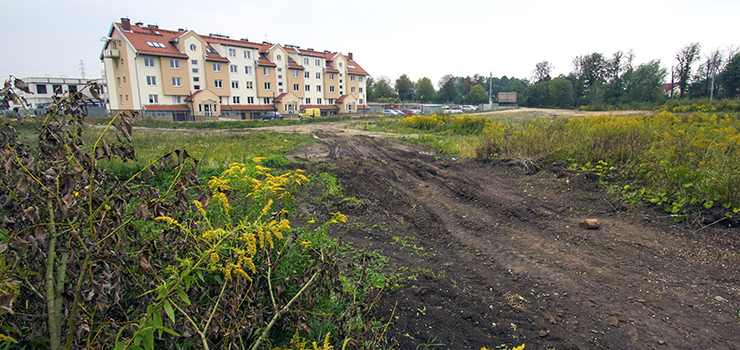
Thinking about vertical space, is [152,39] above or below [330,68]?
above

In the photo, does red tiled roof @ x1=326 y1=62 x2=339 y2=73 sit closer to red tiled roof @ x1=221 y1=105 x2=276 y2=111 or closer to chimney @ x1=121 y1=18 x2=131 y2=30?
red tiled roof @ x1=221 y1=105 x2=276 y2=111

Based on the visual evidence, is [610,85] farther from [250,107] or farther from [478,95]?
[250,107]

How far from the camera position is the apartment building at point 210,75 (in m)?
39.8

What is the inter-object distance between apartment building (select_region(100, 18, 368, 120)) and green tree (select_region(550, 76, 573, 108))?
38.4 meters

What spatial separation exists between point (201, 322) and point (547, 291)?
11.1 feet

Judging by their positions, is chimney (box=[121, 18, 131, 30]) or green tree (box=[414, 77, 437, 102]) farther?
green tree (box=[414, 77, 437, 102])

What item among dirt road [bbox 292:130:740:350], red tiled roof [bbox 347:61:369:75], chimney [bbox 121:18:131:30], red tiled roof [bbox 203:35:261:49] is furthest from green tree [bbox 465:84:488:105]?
dirt road [bbox 292:130:740:350]

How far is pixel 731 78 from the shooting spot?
43812 mm

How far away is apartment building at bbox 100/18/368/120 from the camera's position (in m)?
39.8

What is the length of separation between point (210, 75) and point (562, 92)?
5919 centimetres

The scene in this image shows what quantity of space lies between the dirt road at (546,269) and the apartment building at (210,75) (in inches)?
1524

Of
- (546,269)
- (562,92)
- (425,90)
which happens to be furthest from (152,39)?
(562,92)

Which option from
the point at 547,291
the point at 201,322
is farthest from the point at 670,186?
the point at 201,322

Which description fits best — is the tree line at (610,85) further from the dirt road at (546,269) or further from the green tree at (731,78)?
the dirt road at (546,269)
